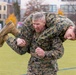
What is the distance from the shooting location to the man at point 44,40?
3.78 metres

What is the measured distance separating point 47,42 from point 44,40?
0.05 meters

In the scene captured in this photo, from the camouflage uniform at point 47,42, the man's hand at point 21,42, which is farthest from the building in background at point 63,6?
the man's hand at point 21,42

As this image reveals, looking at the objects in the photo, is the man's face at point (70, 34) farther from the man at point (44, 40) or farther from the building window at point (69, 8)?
the building window at point (69, 8)

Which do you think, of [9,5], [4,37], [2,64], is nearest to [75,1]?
[9,5]

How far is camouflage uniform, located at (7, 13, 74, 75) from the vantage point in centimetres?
381

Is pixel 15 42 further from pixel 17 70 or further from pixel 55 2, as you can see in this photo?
pixel 55 2

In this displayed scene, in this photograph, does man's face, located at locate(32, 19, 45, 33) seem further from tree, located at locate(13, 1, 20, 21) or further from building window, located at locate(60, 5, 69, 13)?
tree, located at locate(13, 1, 20, 21)

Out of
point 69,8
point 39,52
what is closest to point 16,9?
point 69,8

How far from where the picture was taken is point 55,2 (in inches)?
2736

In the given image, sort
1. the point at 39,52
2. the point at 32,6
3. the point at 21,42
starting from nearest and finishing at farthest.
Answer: the point at 39,52 → the point at 21,42 → the point at 32,6

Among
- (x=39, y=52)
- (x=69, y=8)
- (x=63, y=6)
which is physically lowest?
(x=69, y=8)

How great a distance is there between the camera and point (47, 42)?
3.94 metres

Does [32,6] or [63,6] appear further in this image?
[63,6]

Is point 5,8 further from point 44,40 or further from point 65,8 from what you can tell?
point 44,40
